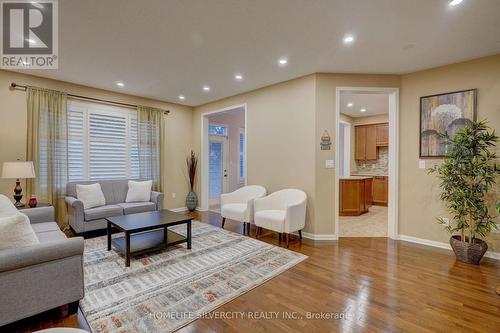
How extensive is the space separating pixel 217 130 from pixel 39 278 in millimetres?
5720

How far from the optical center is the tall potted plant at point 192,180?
6109 mm

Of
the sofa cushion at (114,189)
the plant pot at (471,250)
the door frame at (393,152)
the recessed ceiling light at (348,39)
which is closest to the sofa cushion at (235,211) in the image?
the door frame at (393,152)

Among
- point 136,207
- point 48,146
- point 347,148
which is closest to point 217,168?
point 136,207

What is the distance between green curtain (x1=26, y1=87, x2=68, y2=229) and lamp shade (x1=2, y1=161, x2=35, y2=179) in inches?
23.9

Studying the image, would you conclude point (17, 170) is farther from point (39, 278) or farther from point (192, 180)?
point (192, 180)

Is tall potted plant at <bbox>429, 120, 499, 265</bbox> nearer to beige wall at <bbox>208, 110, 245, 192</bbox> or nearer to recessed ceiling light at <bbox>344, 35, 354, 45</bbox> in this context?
recessed ceiling light at <bbox>344, 35, 354, 45</bbox>

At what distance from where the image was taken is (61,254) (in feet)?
6.23

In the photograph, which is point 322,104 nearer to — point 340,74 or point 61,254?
point 340,74

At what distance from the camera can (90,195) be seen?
165 inches

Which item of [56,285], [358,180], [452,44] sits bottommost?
[56,285]

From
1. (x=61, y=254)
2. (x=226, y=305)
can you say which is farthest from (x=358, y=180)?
(x=61, y=254)

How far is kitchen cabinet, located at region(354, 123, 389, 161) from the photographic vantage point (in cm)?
718

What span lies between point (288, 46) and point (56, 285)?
11.2 feet

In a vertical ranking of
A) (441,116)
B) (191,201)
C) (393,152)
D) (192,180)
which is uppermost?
(441,116)
